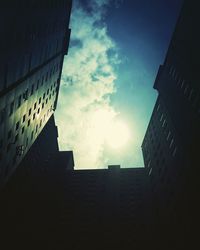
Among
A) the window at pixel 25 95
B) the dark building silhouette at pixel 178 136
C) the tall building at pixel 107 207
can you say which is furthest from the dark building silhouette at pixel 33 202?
the dark building silhouette at pixel 178 136

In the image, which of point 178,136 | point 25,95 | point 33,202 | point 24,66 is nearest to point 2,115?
point 25,95

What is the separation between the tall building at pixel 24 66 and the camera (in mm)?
26094

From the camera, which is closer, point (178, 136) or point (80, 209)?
point (178, 136)

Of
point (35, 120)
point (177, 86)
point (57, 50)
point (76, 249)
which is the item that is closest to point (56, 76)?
point (57, 50)

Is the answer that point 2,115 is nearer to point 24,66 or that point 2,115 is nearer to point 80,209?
point 24,66

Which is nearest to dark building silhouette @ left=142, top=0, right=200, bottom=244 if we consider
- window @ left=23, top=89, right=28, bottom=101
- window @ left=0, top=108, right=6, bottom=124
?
window @ left=23, top=89, right=28, bottom=101

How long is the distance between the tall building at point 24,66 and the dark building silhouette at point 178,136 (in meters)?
20.0

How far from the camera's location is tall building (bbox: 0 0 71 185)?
26094mm

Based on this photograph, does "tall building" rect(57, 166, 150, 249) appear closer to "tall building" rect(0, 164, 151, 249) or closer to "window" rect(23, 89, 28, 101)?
"tall building" rect(0, 164, 151, 249)

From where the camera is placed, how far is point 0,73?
82.3ft

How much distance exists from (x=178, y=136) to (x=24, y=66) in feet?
74.3

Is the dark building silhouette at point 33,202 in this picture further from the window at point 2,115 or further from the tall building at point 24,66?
the window at point 2,115

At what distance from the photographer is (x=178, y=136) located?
127 ft

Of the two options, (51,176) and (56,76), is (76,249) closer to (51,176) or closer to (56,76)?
(51,176)
